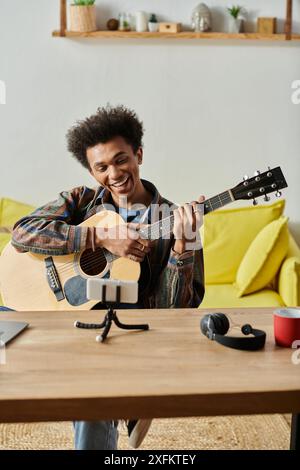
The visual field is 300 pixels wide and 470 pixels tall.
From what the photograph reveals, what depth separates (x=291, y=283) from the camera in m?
2.74

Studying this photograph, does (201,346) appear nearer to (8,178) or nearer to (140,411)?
A: (140,411)

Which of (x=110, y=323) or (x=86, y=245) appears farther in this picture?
(x=86, y=245)

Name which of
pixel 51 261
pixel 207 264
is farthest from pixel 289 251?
pixel 51 261

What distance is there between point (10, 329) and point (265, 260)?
160 centimetres

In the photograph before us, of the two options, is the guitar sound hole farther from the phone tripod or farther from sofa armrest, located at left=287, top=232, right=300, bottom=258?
sofa armrest, located at left=287, top=232, right=300, bottom=258

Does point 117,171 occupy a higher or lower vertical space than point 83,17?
lower

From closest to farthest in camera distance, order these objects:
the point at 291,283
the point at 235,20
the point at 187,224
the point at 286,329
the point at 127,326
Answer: the point at 286,329 < the point at 127,326 < the point at 187,224 < the point at 291,283 < the point at 235,20

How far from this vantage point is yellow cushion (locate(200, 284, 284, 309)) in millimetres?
2762

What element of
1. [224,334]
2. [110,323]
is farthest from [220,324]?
[110,323]

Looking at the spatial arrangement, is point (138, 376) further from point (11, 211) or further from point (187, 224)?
point (11, 211)

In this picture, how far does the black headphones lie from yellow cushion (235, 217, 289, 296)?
55.0 inches

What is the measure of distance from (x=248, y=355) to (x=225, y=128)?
2.00 metres

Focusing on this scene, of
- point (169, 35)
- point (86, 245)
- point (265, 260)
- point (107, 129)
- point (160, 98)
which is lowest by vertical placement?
point (265, 260)

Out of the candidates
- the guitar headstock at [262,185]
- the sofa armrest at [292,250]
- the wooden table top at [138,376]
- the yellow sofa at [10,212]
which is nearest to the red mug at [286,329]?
the wooden table top at [138,376]
